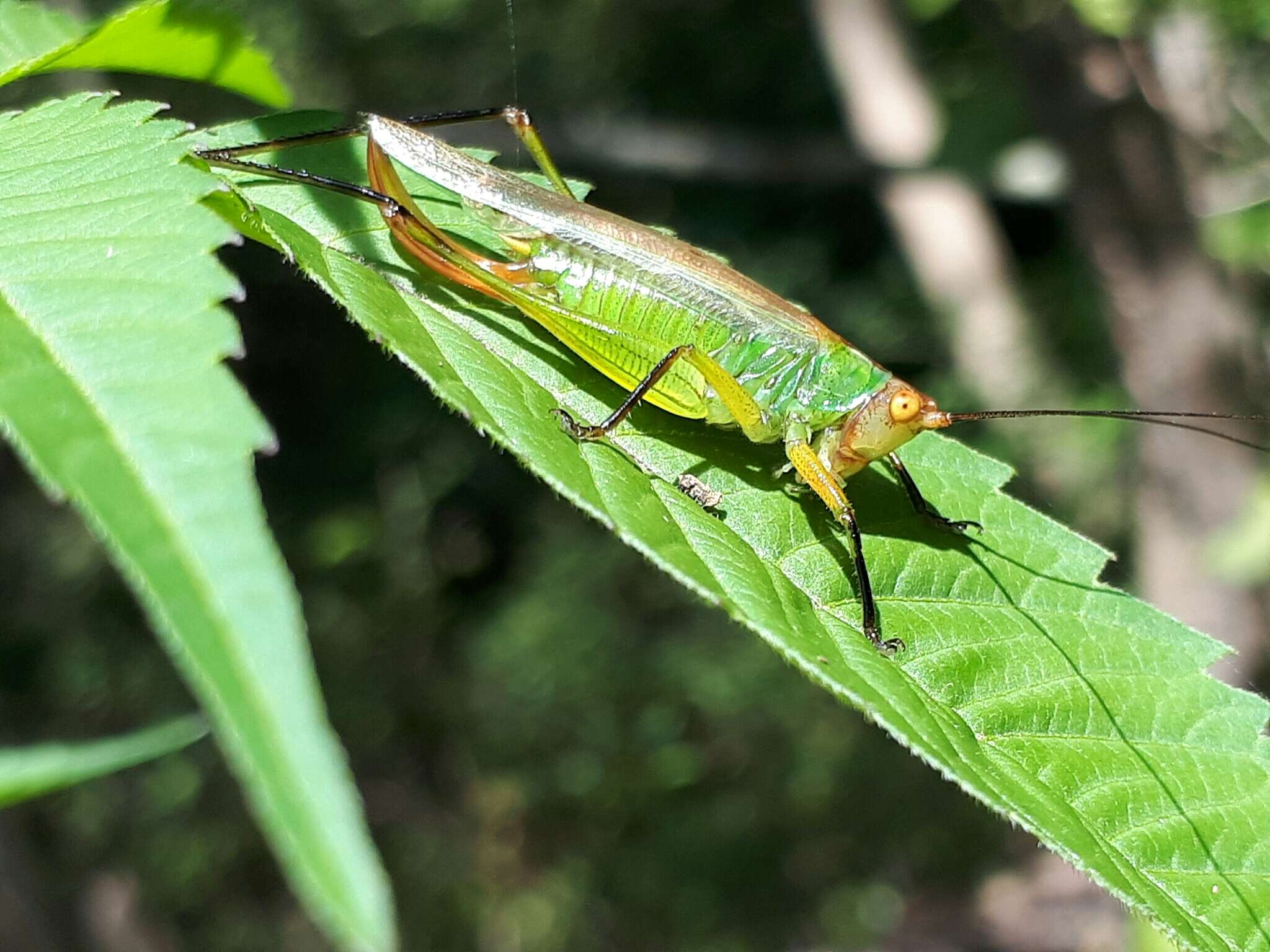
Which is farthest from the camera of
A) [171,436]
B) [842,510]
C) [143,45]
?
[842,510]

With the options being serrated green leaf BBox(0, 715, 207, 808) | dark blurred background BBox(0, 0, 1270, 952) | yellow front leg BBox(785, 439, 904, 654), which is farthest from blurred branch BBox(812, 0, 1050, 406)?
serrated green leaf BBox(0, 715, 207, 808)

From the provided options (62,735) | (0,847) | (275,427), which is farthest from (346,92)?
(0,847)

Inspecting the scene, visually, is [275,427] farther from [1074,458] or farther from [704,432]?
[704,432]

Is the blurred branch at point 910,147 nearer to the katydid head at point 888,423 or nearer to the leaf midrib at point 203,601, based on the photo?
the katydid head at point 888,423

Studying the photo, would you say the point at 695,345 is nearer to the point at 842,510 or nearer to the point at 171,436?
the point at 842,510

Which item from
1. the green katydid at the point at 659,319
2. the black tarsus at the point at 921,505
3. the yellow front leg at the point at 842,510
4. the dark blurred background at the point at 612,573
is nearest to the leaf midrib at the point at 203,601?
the green katydid at the point at 659,319

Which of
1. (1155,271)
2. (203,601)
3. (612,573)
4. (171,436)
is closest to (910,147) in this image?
(1155,271)
